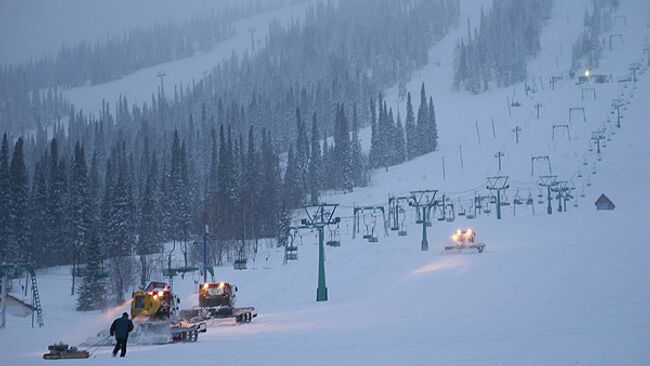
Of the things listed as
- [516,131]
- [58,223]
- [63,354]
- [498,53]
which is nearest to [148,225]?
[58,223]

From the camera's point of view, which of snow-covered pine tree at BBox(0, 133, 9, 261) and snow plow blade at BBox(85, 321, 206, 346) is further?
snow-covered pine tree at BBox(0, 133, 9, 261)

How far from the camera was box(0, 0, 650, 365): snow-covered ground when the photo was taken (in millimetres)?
17656

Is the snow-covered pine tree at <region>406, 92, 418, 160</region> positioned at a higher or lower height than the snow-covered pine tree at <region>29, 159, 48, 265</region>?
higher

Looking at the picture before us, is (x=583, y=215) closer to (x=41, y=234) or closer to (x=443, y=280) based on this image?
(x=443, y=280)

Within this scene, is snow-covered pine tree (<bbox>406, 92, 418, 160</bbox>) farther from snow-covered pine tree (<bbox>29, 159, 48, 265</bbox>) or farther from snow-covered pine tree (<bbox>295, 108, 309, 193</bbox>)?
snow-covered pine tree (<bbox>29, 159, 48, 265</bbox>)

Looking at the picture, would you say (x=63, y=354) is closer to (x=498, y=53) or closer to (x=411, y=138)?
(x=411, y=138)

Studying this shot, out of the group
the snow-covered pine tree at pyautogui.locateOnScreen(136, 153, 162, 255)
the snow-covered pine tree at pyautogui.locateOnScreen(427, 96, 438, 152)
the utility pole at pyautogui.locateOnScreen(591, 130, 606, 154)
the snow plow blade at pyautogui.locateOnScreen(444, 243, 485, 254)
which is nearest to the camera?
the snow plow blade at pyautogui.locateOnScreen(444, 243, 485, 254)

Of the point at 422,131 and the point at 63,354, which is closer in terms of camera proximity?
the point at 63,354

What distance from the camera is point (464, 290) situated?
31.7m

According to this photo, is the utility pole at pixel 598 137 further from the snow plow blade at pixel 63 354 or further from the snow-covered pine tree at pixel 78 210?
the snow plow blade at pixel 63 354

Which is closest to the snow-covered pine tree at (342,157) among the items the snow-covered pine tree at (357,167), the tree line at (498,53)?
the snow-covered pine tree at (357,167)

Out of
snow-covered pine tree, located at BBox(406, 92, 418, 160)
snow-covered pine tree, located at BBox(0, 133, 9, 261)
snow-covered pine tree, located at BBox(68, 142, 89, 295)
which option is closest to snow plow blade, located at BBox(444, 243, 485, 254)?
snow-covered pine tree, located at BBox(68, 142, 89, 295)

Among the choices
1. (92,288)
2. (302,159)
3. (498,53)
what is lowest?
(92,288)

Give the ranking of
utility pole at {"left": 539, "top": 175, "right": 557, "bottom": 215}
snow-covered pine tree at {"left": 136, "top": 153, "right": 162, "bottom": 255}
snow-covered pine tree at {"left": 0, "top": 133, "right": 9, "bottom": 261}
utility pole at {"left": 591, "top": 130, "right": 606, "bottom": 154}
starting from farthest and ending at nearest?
utility pole at {"left": 591, "top": 130, "right": 606, "bottom": 154}, snow-covered pine tree at {"left": 136, "top": 153, "right": 162, "bottom": 255}, utility pole at {"left": 539, "top": 175, "right": 557, "bottom": 215}, snow-covered pine tree at {"left": 0, "top": 133, "right": 9, "bottom": 261}
